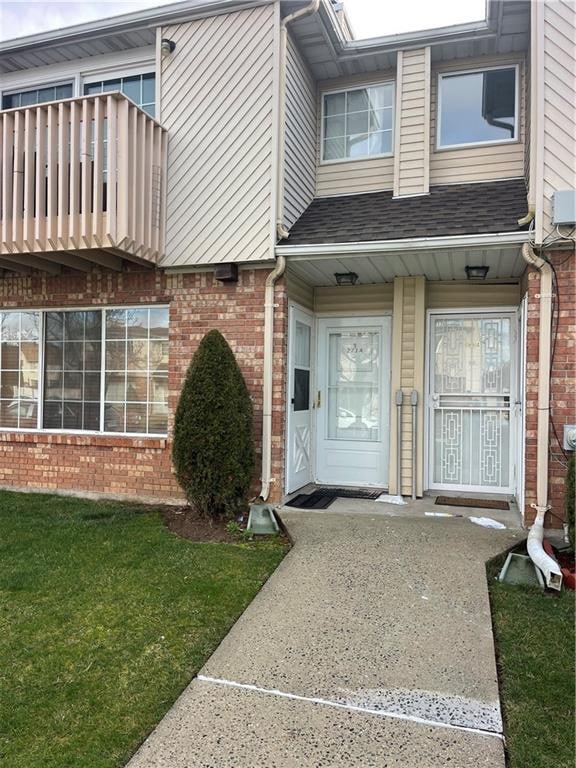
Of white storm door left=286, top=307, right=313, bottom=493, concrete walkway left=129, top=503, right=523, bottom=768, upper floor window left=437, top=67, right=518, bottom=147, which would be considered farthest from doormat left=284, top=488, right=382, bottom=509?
upper floor window left=437, top=67, right=518, bottom=147

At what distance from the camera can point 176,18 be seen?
19.9 ft

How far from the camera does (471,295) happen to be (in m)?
6.34

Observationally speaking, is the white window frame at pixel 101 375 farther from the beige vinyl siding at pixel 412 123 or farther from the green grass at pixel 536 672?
the green grass at pixel 536 672

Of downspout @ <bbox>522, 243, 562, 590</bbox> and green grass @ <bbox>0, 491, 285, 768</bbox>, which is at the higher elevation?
downspout @ <bbox>522, 243, 562, 590</bbox>

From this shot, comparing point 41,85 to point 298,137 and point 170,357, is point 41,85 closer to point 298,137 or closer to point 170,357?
point 298,137

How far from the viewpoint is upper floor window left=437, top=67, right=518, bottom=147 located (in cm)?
628

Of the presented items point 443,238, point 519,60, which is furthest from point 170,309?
point 519,60

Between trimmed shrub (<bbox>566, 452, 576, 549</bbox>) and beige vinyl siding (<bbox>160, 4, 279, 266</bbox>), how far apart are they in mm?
3414

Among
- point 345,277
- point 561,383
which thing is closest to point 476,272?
point 345,277

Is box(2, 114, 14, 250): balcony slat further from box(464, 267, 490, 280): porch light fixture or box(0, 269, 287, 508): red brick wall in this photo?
box(464, 267, 490, 280): porch light fixture

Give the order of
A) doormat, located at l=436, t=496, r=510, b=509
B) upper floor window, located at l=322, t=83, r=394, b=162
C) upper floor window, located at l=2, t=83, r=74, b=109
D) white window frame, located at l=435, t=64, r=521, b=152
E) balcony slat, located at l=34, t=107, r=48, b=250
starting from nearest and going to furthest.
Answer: balcony slat, located at l=34, t=107, r=48, b=250 < doormat, located at l=436, t=496, r=510, b=509 < white window frame, located at l=435, t=64, r=521, b=152 < upper floor window, located at l=322, t=83, r=394, b=162 < upper floor window, located at l=2, t=83, r=74, b=109

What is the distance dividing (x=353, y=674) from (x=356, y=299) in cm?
463

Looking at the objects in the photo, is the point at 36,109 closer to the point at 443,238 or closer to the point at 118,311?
the point at 118,311

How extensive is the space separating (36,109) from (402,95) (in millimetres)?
3984
